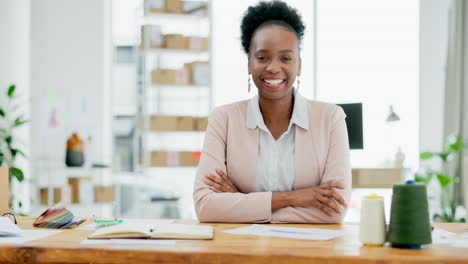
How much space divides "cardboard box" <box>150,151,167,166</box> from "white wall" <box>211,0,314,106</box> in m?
0.82

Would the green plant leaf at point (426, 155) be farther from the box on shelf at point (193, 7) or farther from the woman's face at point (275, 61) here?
the woman's face at point (275, 61)

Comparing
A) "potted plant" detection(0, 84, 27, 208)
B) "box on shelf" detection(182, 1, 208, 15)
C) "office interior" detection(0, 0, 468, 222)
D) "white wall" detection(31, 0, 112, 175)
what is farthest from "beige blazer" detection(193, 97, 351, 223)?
"white wall" detection(31, 0, 112, 175)

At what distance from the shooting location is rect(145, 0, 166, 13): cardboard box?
5016 mm

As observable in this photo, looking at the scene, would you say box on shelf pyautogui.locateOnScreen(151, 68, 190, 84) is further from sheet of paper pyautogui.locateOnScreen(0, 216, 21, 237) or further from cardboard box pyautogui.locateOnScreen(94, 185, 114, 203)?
sheet of paper pyautogui.locateOnScreen(0, 216, 21, 237)

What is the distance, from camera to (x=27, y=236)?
1.44 m

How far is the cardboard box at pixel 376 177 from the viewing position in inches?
174

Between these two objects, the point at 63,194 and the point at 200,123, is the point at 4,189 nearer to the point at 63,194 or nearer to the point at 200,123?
the point at 63,194

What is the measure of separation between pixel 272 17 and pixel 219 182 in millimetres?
713

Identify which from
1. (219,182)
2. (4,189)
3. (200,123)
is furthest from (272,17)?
(200,123)

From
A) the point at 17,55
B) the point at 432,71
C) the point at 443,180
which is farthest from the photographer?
the point at 432,71

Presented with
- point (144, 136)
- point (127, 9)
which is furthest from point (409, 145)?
point (127, 9)

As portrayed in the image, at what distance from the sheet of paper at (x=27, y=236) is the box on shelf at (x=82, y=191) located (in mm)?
3197

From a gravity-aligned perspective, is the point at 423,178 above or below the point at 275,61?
below

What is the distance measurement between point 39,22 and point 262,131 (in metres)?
4.02
